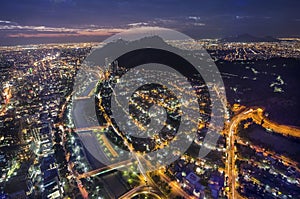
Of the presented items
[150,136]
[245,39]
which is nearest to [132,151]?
[150,136]

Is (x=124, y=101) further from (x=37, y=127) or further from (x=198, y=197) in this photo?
(x=198, y=197)

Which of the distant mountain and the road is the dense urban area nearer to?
the road

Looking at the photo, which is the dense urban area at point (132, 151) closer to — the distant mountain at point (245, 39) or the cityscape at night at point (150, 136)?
the cityscape at night at point (150, 136)

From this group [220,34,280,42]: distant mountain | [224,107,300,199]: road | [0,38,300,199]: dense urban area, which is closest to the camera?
[0,38,300,199]: dense urban area

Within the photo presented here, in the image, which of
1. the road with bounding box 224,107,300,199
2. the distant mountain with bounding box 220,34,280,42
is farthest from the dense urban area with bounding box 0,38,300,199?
the distant mountain with bounding box 220,34,280,42

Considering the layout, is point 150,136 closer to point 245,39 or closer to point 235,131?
point 235,131

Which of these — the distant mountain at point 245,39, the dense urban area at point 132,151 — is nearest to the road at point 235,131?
the dense urban area at point 132,151

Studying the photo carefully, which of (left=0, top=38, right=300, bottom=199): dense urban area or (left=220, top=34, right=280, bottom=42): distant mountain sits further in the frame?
(left=220, top=34, right=280, bottom=42): distant mountain

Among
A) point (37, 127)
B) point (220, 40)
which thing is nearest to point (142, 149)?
point (37, 127)
